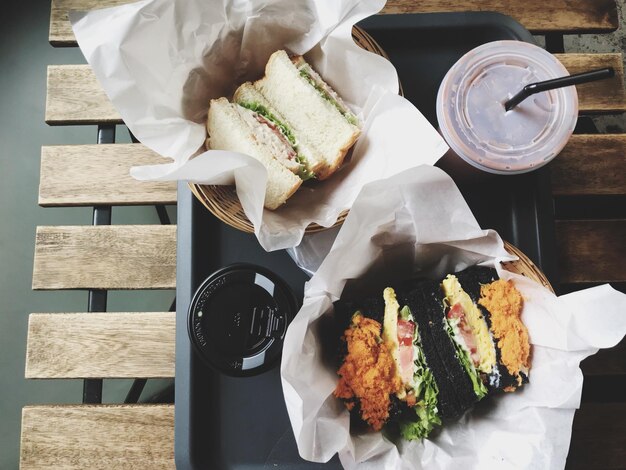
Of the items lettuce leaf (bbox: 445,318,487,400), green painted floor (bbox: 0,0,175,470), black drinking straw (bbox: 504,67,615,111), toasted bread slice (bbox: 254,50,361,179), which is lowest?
green painted floor (bbox: 0,0,175,470)

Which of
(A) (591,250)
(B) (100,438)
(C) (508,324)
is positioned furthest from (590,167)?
(B) (100,438)

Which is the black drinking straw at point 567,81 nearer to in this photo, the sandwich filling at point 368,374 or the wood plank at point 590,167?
the wood plank at point 590,167

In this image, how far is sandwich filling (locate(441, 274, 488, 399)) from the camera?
0.79m

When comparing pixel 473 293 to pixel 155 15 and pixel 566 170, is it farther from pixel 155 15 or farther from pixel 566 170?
pixel 155 15

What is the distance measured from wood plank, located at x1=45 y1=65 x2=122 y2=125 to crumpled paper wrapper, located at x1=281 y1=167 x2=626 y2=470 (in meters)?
0.53

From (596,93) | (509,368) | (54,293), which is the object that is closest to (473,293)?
(509,368)

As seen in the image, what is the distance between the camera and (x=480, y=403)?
85cm

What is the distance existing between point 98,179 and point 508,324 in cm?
71

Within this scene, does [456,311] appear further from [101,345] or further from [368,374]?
[101,345]

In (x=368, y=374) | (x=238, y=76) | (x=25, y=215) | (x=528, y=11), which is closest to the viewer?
(x=368, y=374)

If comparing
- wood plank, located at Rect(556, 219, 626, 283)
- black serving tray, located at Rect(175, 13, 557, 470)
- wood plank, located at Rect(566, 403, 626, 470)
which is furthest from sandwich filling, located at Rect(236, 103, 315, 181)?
wood plank, located at Rect(566, 403, 626, 470)

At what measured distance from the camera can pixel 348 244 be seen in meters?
0.79

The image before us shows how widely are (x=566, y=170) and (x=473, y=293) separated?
1.24 feet

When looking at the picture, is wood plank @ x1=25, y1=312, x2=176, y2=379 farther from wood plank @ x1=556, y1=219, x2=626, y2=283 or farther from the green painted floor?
wood plank @ x1=556, y1=219, x2=626, y2=283
